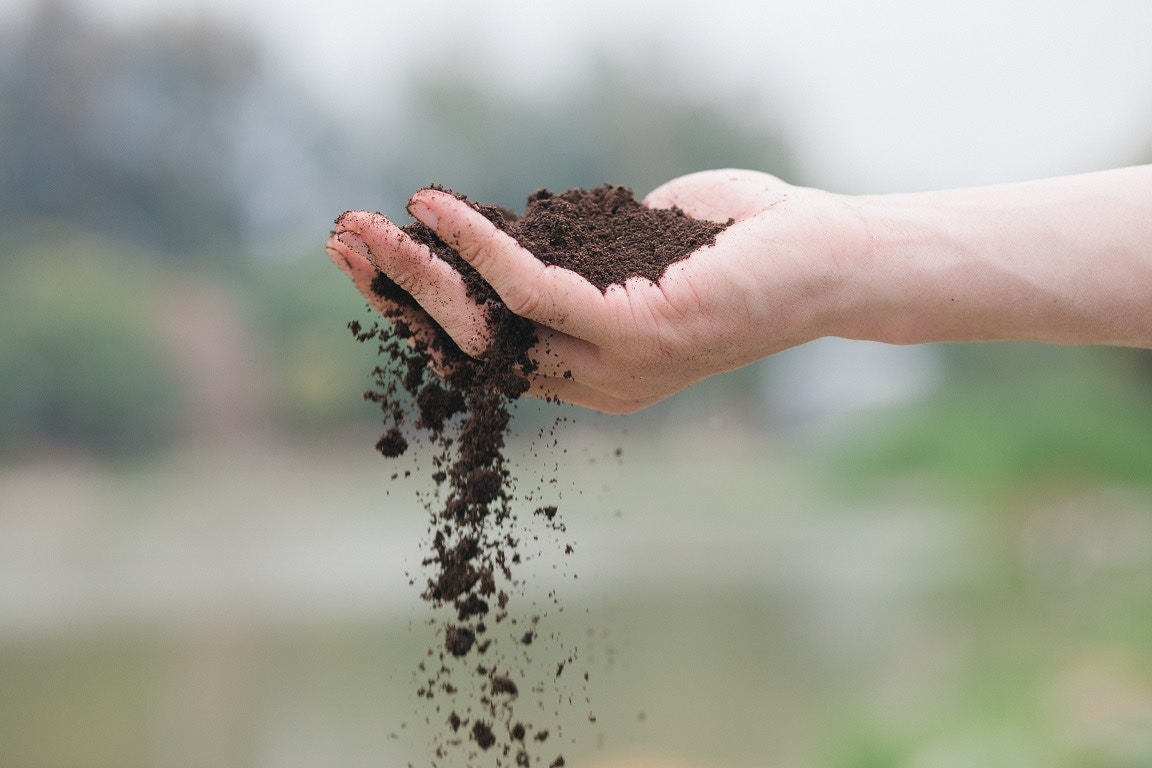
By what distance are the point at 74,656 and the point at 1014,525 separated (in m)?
7.95

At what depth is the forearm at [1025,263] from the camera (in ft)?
4.33

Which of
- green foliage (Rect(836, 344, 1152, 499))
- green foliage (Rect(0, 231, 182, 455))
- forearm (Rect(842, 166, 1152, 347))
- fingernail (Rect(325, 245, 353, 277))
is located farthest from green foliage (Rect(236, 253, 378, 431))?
forearm (Rect(842, 166, 1152, 347))

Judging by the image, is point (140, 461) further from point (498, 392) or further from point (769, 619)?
point (498, 392)

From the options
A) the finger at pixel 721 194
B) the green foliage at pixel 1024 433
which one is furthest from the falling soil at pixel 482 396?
the green foliage at pixel 1024 433

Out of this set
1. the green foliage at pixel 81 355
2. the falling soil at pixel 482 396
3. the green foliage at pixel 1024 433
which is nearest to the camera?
the falling soil at pixel 482 396

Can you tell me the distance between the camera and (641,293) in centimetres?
126

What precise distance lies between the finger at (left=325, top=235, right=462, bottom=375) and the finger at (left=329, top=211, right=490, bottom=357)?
0.05 meters

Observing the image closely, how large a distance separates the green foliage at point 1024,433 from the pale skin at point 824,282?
788 centimetres

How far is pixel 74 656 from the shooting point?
7.39 metres

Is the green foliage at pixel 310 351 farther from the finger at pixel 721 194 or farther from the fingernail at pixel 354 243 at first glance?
the fingernail at pixel 354 243

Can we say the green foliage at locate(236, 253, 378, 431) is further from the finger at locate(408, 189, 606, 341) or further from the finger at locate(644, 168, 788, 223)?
the finger at locate(408, 189, 606, 341)

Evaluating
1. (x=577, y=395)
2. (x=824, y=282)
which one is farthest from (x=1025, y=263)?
(x=577, y=395)

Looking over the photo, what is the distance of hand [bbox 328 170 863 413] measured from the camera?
3.97ft

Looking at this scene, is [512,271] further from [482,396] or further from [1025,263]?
[1025,263]
